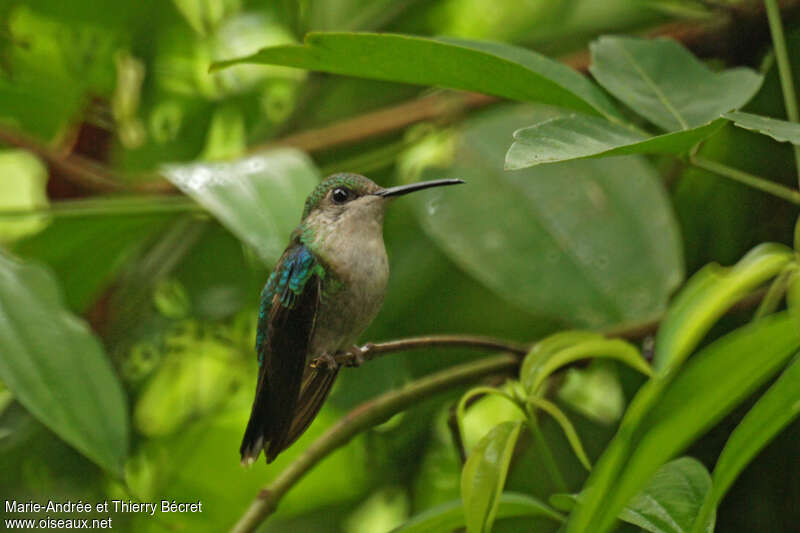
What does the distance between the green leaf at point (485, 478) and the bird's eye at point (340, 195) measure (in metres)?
0.40

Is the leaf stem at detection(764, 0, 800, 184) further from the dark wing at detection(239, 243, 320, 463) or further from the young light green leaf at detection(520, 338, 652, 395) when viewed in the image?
the dark wing at detection(239, 243, 320, 463)

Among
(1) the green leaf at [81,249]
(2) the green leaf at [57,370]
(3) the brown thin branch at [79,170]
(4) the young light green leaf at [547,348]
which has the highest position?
(4) the young light green leaf at [547,348]

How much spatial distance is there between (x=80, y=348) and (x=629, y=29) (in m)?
1.46

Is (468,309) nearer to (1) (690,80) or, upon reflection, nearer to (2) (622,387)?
(2) (622,387)

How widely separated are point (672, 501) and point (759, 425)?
0.19 m

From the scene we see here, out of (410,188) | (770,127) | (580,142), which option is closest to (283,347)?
(410,188)

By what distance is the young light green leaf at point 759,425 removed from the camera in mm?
784

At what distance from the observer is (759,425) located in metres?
0.80

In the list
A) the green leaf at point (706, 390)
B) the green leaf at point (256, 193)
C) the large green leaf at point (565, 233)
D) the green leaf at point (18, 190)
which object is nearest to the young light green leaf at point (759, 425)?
the green leaf at point (706, 390)

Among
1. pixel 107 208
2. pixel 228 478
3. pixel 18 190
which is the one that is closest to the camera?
pixel 107 208

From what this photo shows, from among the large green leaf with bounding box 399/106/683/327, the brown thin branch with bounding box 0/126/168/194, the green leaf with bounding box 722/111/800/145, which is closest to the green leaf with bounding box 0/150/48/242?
the brown thin branch with bounding box 0/126/168/194

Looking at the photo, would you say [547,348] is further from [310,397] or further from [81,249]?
[81,249]

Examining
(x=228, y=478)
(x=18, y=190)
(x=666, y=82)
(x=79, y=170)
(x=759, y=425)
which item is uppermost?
(x=666, y=82)

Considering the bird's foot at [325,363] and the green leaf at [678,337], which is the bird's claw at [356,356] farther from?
the green leaf at [678,337]
